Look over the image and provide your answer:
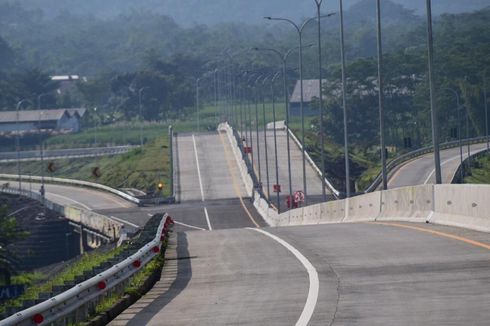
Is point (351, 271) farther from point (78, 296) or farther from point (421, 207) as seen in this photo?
point (421, 207)

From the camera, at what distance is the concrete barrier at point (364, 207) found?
42.1 metres

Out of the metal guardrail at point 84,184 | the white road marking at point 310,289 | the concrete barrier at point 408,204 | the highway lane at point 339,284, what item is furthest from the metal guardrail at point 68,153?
the white road marking at point 310,289

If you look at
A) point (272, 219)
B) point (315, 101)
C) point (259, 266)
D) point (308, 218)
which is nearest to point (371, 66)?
point (315, 101)

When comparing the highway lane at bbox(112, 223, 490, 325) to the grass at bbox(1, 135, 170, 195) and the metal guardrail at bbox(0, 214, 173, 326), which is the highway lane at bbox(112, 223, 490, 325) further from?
the grass at bbox(1, 135, 170, 195)

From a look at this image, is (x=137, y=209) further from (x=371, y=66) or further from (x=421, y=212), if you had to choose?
(x=421, y=212)

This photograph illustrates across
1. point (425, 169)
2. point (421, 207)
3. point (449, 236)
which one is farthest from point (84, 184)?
point (449, 236)

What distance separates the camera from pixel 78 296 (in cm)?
1672

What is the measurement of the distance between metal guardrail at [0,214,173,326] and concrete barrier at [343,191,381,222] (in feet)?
64.2

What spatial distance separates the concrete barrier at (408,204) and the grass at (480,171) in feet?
161

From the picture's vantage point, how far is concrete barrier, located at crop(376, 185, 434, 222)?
3491 centimetres

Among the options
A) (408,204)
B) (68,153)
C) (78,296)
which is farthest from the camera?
(68,153)

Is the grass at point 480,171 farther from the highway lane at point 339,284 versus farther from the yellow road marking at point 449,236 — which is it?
the highway lane at point 339,284

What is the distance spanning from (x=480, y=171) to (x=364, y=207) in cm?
5534

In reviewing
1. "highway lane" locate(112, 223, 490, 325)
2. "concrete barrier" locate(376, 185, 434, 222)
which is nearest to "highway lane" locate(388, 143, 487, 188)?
"concrete barrier" locate(376, 185, 434, 222)
